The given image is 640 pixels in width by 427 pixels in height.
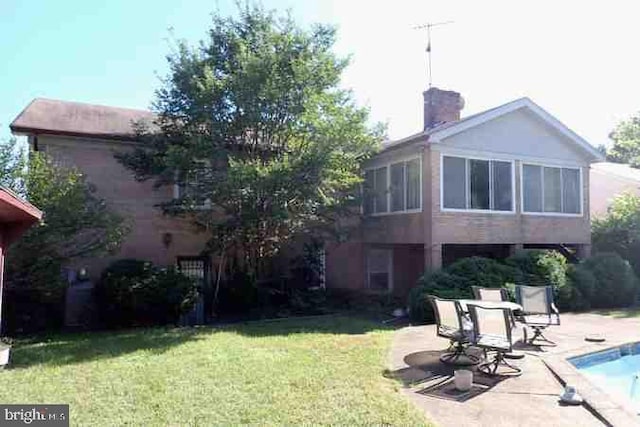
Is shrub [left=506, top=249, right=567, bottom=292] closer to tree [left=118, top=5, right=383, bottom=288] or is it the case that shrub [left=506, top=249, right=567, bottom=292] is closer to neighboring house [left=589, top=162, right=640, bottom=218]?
tree [left=118, top=5, right=383, bottom=288]

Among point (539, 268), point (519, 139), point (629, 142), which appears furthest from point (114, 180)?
point (629, 142)

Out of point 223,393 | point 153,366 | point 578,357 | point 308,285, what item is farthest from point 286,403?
point 308,285

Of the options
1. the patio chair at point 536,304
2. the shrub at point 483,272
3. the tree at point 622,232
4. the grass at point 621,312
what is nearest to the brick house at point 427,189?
the shrub at point 483,272

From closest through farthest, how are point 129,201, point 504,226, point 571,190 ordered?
point 129,201 < point 504,226 < point 571,190

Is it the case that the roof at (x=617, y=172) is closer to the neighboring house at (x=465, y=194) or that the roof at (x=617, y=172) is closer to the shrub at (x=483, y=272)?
the neighboring house at (x=465, y=194)

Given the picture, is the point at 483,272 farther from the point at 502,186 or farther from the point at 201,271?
the point at 201,271

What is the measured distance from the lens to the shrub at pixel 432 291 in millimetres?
12953

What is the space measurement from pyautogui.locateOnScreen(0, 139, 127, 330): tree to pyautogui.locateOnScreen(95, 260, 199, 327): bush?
3.42 ft

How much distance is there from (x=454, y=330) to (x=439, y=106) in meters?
12.2

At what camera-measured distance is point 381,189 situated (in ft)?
58.4

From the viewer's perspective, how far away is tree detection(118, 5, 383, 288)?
41.5ft

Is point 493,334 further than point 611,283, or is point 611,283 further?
point 611,283

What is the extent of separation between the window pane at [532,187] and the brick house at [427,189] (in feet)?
0.13

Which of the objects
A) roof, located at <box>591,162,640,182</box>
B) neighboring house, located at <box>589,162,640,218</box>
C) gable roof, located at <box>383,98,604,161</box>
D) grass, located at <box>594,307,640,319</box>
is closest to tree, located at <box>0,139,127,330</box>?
gable roof, located at <box>383,98,604,161</box>
